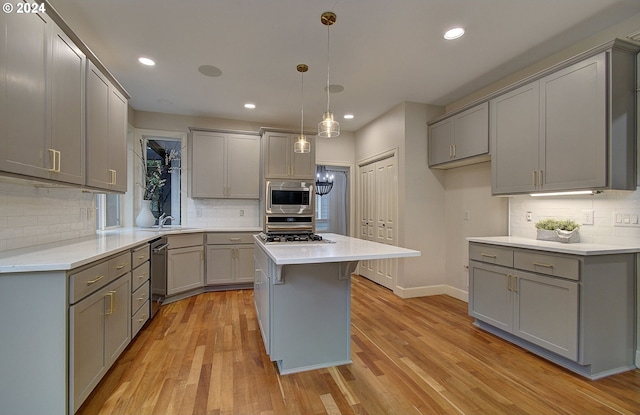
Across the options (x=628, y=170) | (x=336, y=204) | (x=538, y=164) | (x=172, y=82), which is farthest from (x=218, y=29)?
(x=336, y=204)

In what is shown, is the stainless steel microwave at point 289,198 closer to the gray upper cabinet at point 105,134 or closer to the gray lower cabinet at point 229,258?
the gray lower cabinet at point 229,258

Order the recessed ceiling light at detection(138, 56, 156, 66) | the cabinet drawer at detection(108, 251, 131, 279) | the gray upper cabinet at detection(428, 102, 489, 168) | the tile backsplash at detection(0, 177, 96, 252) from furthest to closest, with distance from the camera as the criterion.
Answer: the gray upper cabinet at detection(428, 102, 489, 168) → the recessed ceiling light at detection(138, 56, 156, 66) → the cabinet drawer at detection(108, 251, 131, 279) → the tile backsplash at detection(0, 177, 96, 252)

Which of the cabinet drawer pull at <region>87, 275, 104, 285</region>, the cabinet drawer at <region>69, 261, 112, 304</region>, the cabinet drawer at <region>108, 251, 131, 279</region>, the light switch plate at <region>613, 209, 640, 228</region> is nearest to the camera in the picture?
the cabinet drawer at <region>69, 261, 112, 304</region>

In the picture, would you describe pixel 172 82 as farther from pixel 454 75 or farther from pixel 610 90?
pixel 610 90

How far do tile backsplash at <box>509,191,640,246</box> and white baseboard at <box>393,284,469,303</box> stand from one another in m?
1.28

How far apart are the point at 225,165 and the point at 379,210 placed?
2584mm

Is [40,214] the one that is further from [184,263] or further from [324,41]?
[324,41]

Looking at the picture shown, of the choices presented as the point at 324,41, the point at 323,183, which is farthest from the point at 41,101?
the point at 323,183

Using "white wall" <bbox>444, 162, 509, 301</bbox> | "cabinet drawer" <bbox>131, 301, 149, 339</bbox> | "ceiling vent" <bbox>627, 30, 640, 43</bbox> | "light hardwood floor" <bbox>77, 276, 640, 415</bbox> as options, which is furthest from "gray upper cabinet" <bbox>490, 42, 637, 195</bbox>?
"cabinet drawer" <bbox>131, 301, 149, 339</bbox>

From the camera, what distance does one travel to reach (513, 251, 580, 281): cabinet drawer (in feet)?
6.89

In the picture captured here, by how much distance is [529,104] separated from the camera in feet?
8.70

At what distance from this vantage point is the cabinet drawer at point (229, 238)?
414 cm

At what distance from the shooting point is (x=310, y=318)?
2.14 meters

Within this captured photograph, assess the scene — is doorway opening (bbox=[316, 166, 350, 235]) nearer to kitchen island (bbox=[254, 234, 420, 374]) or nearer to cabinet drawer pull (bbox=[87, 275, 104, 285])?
kitchen island (bbox=[254, 234, 420, 374])
